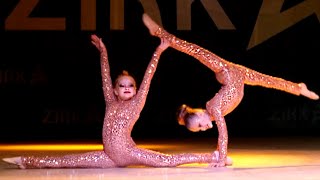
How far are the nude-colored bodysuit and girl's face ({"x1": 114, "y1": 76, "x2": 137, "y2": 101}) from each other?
0.04 meters

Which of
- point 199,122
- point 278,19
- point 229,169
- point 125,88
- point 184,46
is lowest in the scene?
point 229,169

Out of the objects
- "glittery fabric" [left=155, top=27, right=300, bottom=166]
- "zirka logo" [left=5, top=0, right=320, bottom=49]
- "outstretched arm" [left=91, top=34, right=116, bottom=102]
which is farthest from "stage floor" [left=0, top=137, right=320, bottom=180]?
"zirka logo" [left=5, top=0, right=320, bottom=49]

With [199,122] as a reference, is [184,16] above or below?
above

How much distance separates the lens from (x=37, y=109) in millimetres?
10891

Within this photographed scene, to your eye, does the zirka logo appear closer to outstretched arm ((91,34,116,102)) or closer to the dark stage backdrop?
the dark stage backdrop

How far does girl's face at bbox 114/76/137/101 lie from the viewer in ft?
17.4

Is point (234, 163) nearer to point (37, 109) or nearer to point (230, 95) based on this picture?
point (230, 95)

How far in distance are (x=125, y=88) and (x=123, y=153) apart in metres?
0.46

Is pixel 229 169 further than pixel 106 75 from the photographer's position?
No

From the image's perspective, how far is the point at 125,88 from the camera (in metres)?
5.31

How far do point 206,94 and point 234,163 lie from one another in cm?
509

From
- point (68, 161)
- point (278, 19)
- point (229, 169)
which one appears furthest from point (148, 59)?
point (229, 169)

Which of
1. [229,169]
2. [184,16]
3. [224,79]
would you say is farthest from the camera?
[184,16]

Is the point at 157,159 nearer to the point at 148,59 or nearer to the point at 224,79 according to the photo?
the point at 224,79
